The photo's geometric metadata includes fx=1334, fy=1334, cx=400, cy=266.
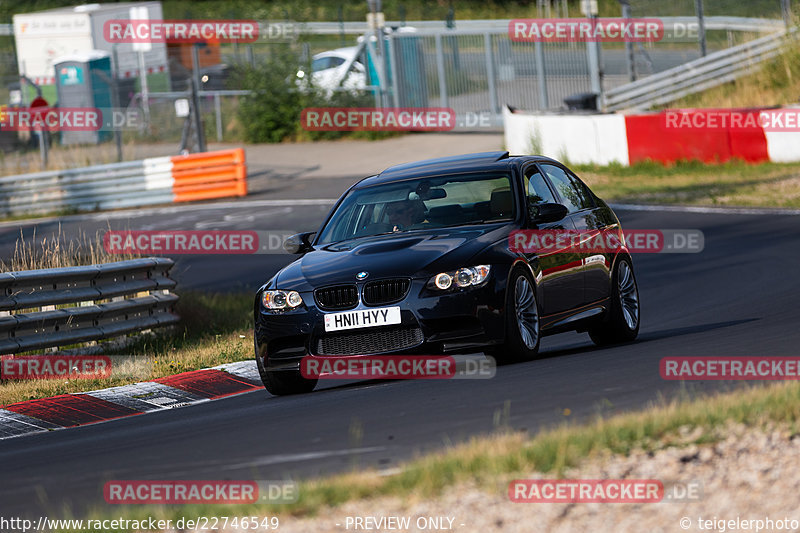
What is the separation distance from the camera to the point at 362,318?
873 centimetres

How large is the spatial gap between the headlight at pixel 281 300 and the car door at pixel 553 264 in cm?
163

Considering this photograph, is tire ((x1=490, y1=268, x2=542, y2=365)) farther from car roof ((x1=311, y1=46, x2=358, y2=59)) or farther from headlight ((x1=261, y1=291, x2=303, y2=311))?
car roof ((x1=311, y1=46, x2=358, y2=59))

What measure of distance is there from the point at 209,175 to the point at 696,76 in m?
12.0

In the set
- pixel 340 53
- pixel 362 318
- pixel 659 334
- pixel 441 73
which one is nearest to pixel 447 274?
pixel 362 318

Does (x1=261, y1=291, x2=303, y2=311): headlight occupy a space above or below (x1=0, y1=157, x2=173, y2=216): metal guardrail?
below

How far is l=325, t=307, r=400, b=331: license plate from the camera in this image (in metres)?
8.68

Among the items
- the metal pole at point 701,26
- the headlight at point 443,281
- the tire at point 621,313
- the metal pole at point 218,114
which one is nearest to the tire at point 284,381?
the headlight at point 443,281

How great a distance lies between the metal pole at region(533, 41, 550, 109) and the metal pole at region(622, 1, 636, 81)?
6.96 feet

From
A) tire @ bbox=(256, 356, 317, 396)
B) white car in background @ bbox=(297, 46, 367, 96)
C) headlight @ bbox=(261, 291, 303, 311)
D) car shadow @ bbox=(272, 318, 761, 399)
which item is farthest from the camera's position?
white car in background @ bbox=(297, 46, 367, 96)

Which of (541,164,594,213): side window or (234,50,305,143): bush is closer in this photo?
(541,164,594,213): side window

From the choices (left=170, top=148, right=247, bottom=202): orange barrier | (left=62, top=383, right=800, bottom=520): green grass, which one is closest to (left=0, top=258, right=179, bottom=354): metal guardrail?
(left=62, top=383, right=800, bottom=520): green grass

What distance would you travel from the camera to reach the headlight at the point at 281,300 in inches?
354

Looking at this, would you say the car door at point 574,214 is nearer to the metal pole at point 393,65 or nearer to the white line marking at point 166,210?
the white line marking at point 166,210

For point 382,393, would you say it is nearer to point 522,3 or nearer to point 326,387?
point 326,387
